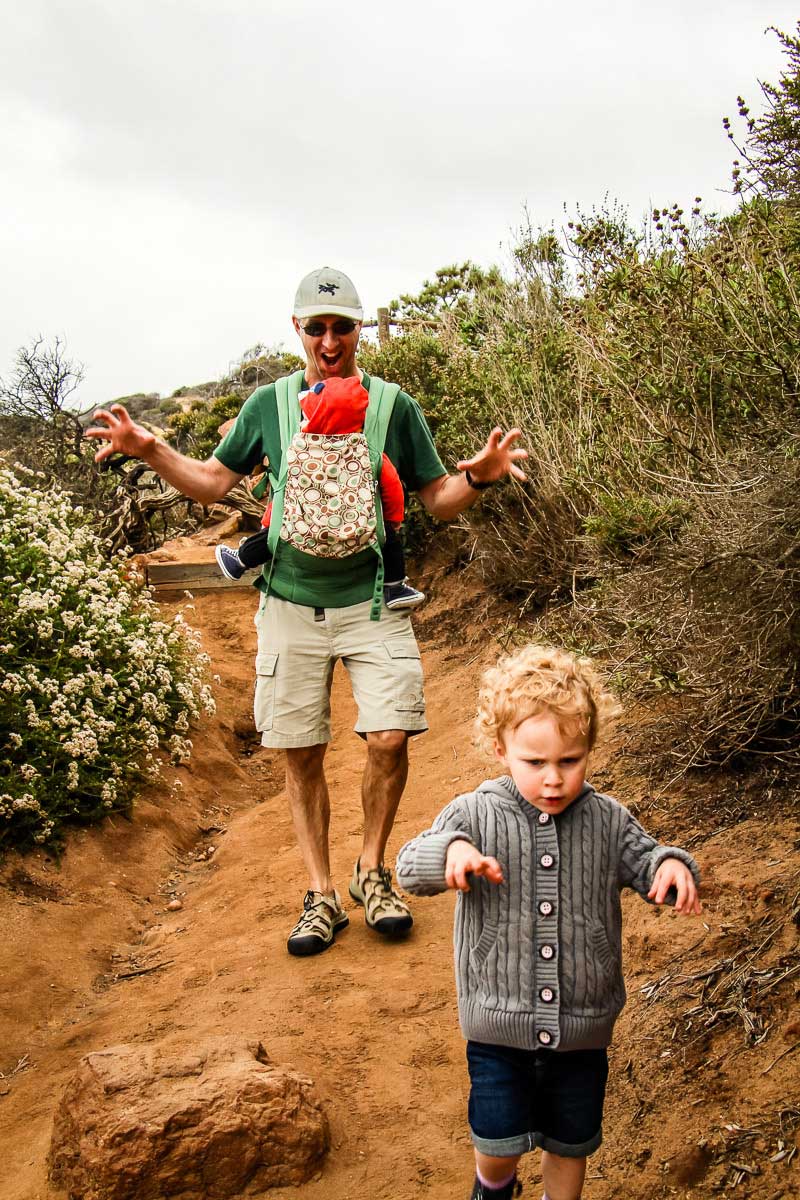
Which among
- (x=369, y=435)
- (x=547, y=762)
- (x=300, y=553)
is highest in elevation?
(x=369, y=435)

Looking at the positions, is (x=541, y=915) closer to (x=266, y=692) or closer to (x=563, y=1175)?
(x=563, y=1175)

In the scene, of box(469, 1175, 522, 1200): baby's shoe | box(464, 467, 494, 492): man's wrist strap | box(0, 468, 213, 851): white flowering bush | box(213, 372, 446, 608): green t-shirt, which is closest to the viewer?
box(469, 1175, 522, 1200): baby's shoe

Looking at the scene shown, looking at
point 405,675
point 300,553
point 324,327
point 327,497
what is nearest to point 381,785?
point 405,675

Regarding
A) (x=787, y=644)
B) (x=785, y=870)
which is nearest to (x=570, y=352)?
(x=787, y=644)

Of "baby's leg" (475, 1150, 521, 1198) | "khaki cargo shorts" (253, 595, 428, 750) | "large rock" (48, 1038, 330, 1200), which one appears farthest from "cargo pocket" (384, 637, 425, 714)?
"baby's leg" (475, 1150, 521, 1198)

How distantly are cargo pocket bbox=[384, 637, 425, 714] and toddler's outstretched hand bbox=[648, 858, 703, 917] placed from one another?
177cm

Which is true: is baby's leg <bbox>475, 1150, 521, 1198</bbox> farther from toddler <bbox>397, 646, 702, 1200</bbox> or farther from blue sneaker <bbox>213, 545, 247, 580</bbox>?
blue sneaker <bbox>213, 545, 247, 580</bbox>

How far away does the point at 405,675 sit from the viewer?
3.74m

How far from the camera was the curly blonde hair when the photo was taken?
6.73ft

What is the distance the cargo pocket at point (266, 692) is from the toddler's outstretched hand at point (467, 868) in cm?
187

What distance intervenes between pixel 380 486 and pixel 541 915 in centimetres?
192

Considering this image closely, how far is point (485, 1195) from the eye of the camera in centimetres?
217

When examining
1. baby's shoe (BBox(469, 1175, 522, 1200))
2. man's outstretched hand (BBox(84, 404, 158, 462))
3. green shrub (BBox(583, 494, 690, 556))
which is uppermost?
man's outstretched hand (BBox(84, 404, 158, 462))

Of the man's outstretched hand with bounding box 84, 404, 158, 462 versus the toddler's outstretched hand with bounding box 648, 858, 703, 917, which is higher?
the man's outstretched hand with bounding box 84, 404, 158, 462
